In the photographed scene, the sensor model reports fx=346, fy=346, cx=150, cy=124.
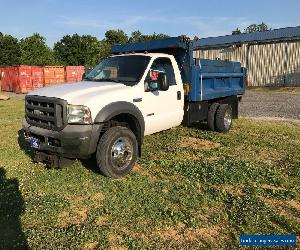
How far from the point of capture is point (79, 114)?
5.80 metres

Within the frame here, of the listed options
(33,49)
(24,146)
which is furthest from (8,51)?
Answer: (24,146)

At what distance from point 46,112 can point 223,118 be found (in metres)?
5.37

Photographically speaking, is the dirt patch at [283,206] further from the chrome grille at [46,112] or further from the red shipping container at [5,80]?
the red shipping container at [5,80]

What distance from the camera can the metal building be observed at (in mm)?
A: 28062

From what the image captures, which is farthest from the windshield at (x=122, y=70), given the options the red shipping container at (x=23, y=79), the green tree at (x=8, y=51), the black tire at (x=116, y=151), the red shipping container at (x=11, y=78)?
the green tree at (x=8, y=51)

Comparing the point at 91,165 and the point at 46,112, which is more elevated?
the point at 46,112

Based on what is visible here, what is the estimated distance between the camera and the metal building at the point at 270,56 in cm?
2806

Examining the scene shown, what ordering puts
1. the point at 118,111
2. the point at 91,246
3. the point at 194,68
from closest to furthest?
1. the point at 91,246
2. the point at 118,111
3. the point at 194,68

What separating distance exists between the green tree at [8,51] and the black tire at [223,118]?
5819 centimetres

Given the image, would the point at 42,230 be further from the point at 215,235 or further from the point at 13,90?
the point at 13,90

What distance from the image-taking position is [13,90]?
31.7m

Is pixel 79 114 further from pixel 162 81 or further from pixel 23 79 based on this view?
pixel 23 79

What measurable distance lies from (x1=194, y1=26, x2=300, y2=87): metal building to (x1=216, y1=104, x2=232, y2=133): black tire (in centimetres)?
2036

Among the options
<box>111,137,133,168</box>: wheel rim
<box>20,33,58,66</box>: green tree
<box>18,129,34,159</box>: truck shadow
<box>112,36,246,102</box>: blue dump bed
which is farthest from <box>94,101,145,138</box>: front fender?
<box>20,33,58,66</box>: green tree
